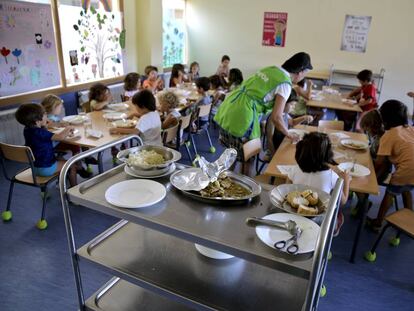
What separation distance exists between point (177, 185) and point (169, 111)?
243 cm

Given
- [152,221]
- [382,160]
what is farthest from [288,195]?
[382,160]

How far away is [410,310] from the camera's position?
2.02m

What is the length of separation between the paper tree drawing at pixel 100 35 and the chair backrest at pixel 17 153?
2936mm

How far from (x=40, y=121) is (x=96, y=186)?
5.32 feet

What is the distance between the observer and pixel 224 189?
1.25 metres

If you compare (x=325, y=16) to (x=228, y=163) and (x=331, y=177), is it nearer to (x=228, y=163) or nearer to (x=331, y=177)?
(x=331, y=177)

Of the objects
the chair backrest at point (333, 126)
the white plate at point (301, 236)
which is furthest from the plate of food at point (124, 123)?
the white plate at point (301, 236)

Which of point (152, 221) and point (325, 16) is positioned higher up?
point (325, 16)

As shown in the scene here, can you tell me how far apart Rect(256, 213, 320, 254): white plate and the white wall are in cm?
696

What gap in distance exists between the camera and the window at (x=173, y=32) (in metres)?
7.17

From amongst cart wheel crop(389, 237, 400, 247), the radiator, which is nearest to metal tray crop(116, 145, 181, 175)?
cart wheel crop(389, 237, 400, 247)

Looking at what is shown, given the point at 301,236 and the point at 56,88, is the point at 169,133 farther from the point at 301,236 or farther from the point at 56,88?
the point at 56,88

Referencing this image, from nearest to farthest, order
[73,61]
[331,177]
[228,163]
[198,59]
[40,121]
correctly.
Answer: [228,163]
[331,177]
[40,121]
[73,61]
[198,59]

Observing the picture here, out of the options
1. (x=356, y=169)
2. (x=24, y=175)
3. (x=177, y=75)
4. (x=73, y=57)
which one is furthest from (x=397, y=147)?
(x=73, y=57)
